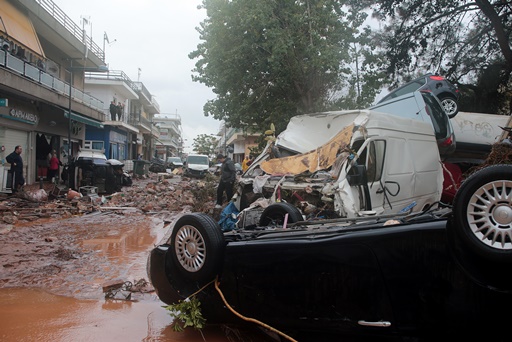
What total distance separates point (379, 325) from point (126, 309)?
111 inches

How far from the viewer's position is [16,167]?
13883mm

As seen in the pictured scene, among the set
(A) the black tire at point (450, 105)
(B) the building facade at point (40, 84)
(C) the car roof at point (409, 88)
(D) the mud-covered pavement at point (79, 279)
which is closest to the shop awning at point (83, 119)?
(B) the building facade at point (40, 84)

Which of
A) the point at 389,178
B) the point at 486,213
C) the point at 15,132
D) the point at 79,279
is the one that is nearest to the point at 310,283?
the point at 486,213

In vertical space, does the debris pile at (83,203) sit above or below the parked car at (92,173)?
below

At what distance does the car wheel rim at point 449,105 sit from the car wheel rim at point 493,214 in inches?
363

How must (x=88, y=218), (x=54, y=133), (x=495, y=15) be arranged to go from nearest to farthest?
(x=88, y=218) < (x=495, y=15) < (x=54, y=133)

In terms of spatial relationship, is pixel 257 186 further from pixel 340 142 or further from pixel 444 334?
pixel 444 334

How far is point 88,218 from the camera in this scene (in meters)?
11.2

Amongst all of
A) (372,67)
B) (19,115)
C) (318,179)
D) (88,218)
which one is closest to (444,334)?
(318,179)

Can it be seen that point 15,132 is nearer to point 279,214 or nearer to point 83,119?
point 83,119

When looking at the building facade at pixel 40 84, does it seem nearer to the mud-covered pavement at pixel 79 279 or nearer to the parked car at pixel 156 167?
the mud-covered pavement at pixel 79 279

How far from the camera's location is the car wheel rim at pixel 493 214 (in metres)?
2.25

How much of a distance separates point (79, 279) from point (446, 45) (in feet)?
56.6

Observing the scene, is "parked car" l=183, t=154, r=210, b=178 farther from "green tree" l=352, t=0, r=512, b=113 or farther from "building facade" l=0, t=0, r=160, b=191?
"green tree" l=352, t=0, r=512, b=113
